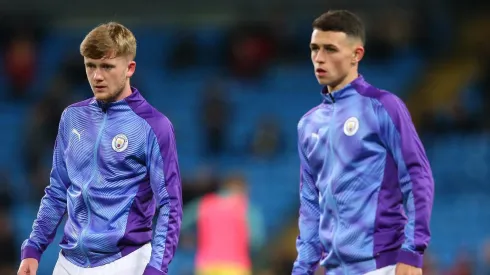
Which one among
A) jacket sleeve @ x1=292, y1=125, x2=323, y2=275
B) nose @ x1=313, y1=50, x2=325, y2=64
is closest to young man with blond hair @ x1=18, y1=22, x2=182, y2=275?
jacket sleeve @ x1=292, y1=125, x2=323, y2=275

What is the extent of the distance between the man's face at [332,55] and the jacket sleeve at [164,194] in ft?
2.84

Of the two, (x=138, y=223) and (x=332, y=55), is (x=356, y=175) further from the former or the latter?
(x=138, y=223)

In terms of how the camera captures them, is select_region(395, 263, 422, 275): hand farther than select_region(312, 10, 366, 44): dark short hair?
No

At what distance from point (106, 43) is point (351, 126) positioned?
52.9 inches

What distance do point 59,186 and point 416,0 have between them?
16357 millimetres

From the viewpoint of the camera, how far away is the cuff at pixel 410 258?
548 centimetres

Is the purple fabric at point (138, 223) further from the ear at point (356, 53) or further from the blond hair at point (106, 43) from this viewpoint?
the ear at point (356, 53)

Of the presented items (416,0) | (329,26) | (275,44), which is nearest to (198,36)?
(275,44)

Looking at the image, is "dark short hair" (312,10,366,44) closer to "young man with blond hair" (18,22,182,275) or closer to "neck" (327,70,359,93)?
"neck" (327,70,359,93)

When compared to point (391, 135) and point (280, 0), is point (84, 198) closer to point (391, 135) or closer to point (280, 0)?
point (391, 135)

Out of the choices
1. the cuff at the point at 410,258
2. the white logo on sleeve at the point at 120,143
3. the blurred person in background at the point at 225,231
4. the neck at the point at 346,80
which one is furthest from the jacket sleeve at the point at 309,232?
the blurred person in background at the point at 225,231

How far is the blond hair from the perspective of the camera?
5.71 meters

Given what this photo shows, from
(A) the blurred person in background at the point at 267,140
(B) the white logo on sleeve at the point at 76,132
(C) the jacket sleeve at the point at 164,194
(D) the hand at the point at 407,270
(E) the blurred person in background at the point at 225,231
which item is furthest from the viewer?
(A) the blurred person in background at the point at 267,140

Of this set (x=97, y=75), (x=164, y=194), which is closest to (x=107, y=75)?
(x=97, y=75)
